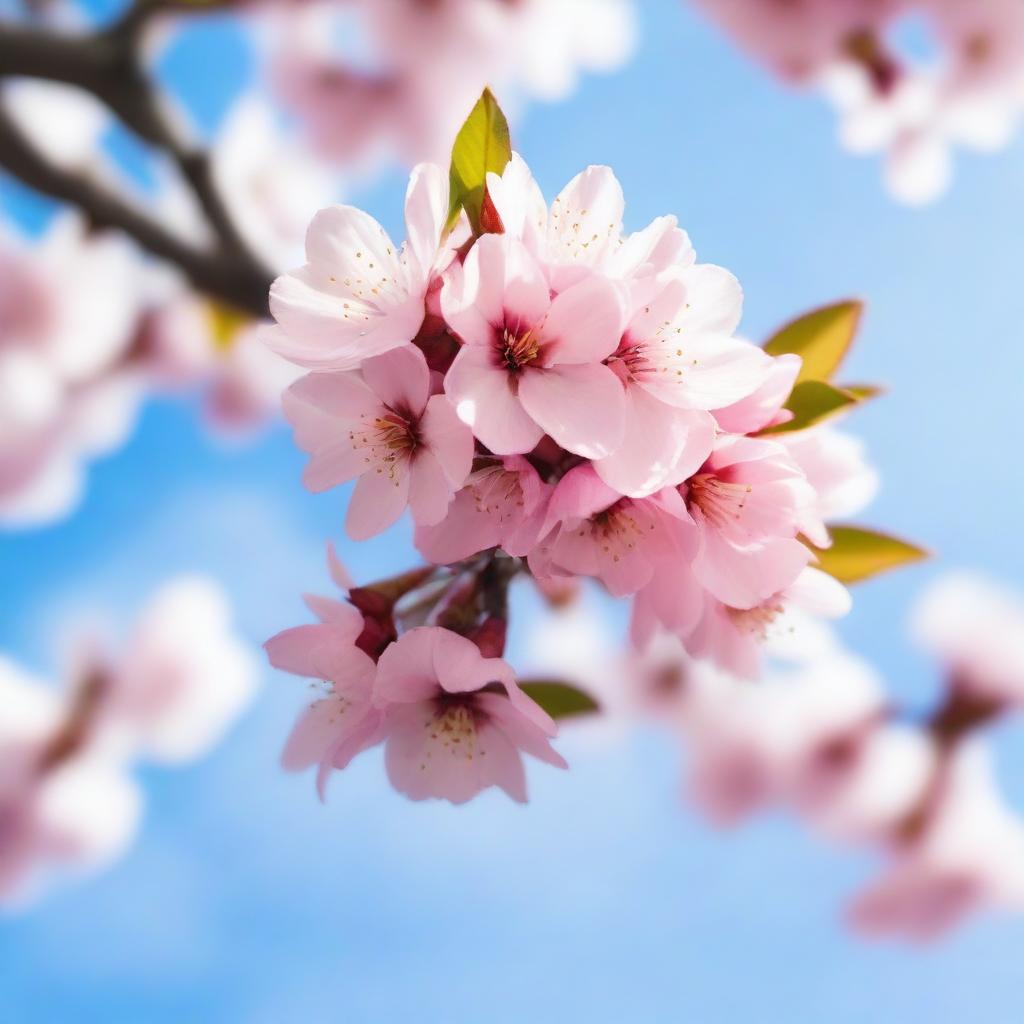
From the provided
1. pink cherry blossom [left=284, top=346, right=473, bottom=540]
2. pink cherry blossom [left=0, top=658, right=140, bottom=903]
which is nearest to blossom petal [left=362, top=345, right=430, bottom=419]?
pink cherry blossom [left=284, top=346, right=473, bottom=540]

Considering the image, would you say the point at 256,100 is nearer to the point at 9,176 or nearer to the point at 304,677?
the point at 9,176

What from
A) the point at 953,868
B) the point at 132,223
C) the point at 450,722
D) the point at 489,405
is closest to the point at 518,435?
the point at 489,405

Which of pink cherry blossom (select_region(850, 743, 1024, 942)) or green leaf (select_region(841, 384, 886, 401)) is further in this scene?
pink cherry blossom (select_region(850, 743, 1024, 942))

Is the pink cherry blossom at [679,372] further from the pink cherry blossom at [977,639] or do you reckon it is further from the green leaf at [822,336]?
the pink cherry blossom at [977,639]

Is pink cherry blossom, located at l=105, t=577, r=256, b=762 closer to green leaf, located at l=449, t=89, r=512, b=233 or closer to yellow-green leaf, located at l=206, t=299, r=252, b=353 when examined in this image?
yellow-green leaf, located at l=206, t=299, r=252, b=353

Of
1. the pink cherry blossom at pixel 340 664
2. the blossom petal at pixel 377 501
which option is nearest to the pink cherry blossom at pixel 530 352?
the blossom petal at pixel 377 501

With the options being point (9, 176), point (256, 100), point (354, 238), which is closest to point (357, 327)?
point (354, 238)
